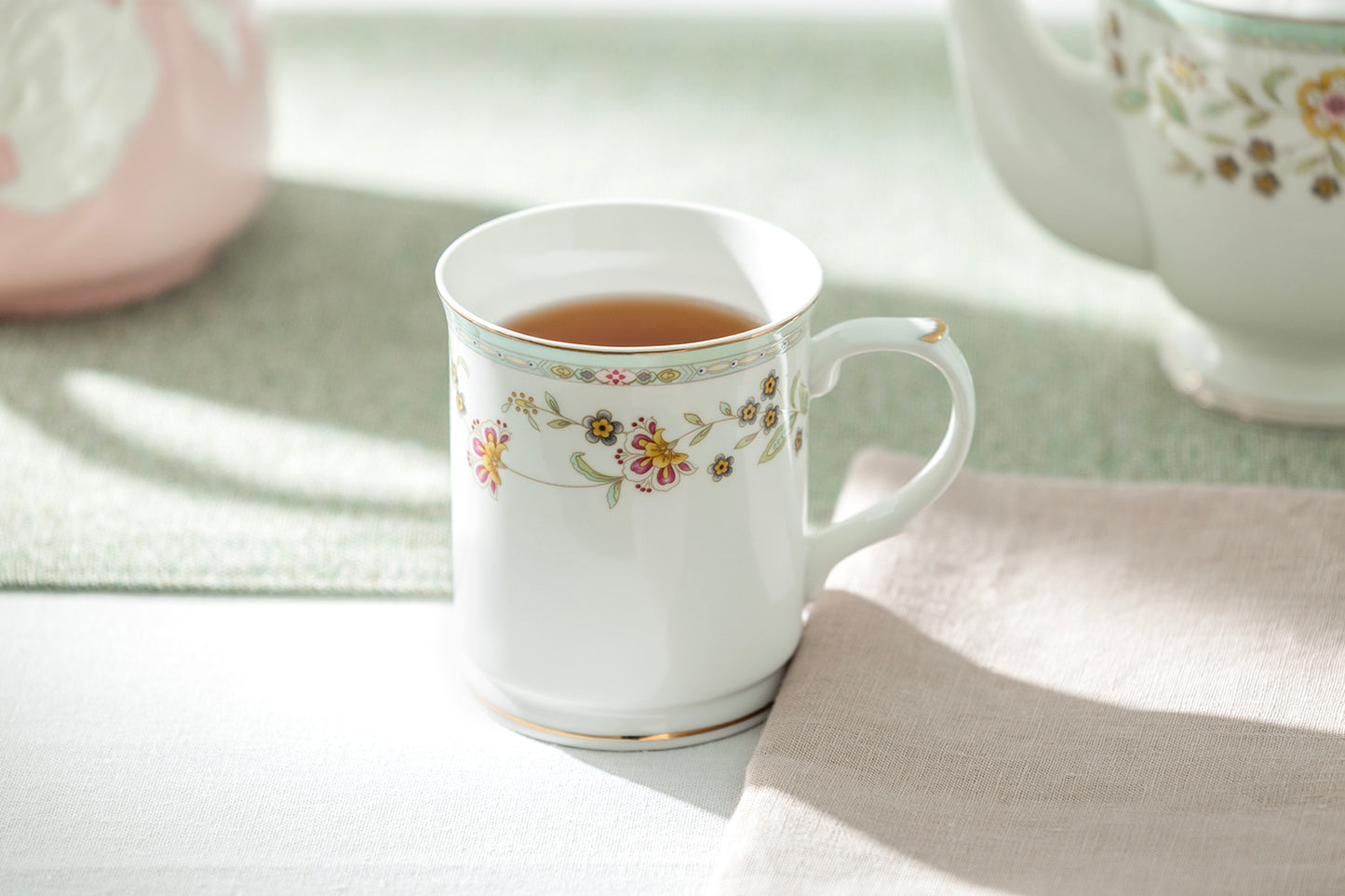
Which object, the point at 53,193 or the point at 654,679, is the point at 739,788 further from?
the point at 53,193

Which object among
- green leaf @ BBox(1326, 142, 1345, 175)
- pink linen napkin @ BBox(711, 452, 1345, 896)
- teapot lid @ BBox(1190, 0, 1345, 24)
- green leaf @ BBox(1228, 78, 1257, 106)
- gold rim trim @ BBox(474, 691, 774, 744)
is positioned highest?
teapot lid @ BBox(1190, 0, 1345, 24)

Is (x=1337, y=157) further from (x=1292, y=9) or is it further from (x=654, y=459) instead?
(x=654, y=459)

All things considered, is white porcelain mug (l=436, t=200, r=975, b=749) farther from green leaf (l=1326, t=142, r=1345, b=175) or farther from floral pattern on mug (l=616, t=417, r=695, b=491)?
green leaf (l=1326, t=142, r=1345, b=175)

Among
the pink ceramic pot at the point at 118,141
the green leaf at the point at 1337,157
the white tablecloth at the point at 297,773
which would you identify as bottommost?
the white tablecloth at the point at 297,773

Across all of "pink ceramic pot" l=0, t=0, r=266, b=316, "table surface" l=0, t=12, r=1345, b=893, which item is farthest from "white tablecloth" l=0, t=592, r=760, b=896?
"pink ceramic pot" l=0, t=0, r=266, b=316

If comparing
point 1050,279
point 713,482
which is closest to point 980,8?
point 1050,279

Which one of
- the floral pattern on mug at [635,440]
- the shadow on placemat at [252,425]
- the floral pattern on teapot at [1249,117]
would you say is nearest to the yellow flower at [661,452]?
the floral pattern on mug at [635,440]

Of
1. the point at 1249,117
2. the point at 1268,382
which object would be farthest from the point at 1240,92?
the point at 1268,382

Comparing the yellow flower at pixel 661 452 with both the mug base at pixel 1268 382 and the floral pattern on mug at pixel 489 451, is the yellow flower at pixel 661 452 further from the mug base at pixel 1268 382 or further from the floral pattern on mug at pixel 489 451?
the mug base at pixel 1268 382
